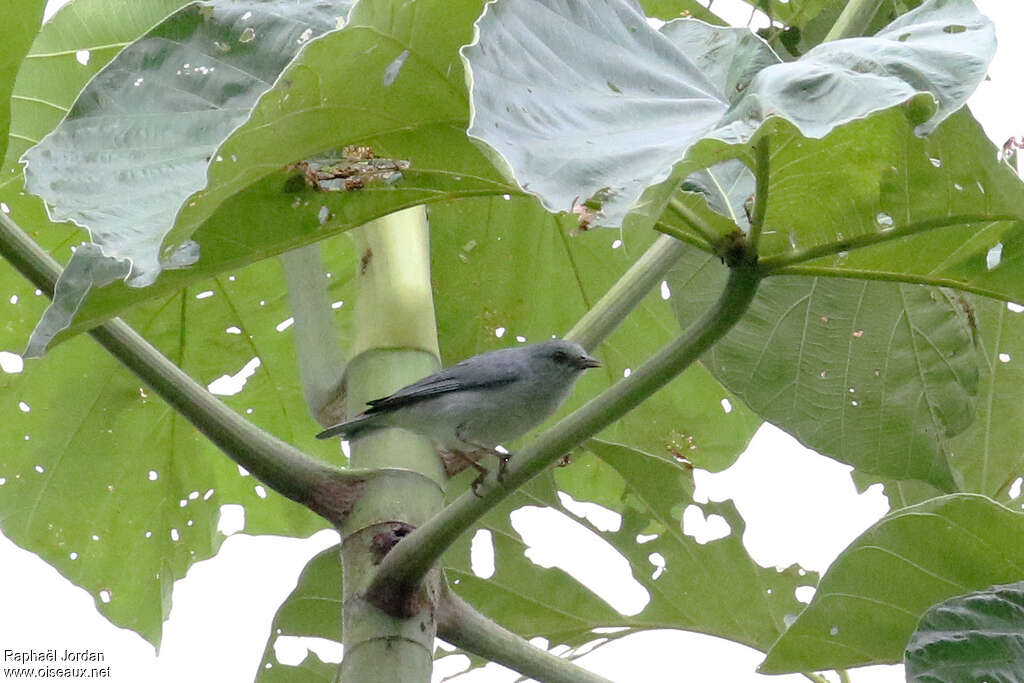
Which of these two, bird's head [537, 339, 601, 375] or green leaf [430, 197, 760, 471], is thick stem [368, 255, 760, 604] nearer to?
bird's head [537, 339, 601, 375]

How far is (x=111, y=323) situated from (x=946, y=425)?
66.2 inches

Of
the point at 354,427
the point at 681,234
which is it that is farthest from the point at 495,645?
the point at 681,234

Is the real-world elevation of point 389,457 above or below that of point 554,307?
below

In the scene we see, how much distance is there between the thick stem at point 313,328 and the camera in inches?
96.0

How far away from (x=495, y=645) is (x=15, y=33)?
1.18 meters

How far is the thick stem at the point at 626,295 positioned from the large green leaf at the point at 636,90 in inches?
17.6

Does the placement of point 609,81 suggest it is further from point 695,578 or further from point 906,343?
point 695,578

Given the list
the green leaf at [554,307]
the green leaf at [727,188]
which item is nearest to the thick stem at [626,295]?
the green leaf at [727,188]

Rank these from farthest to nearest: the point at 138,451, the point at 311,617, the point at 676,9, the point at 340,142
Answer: the point at 138,451
the point at 676,9
the point at 311,617
the point at 340,142

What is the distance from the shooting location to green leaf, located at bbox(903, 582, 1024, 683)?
2.03 m

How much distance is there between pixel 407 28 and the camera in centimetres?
162

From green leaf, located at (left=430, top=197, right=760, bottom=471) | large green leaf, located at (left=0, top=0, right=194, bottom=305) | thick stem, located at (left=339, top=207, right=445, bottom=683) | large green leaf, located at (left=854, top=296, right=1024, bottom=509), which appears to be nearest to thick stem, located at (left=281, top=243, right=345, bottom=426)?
thick stem, located at (left=339, top=207, right=445, bottom=683)

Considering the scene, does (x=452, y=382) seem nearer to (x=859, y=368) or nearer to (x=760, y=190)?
(x=859, y=368)

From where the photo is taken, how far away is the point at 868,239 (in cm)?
183
